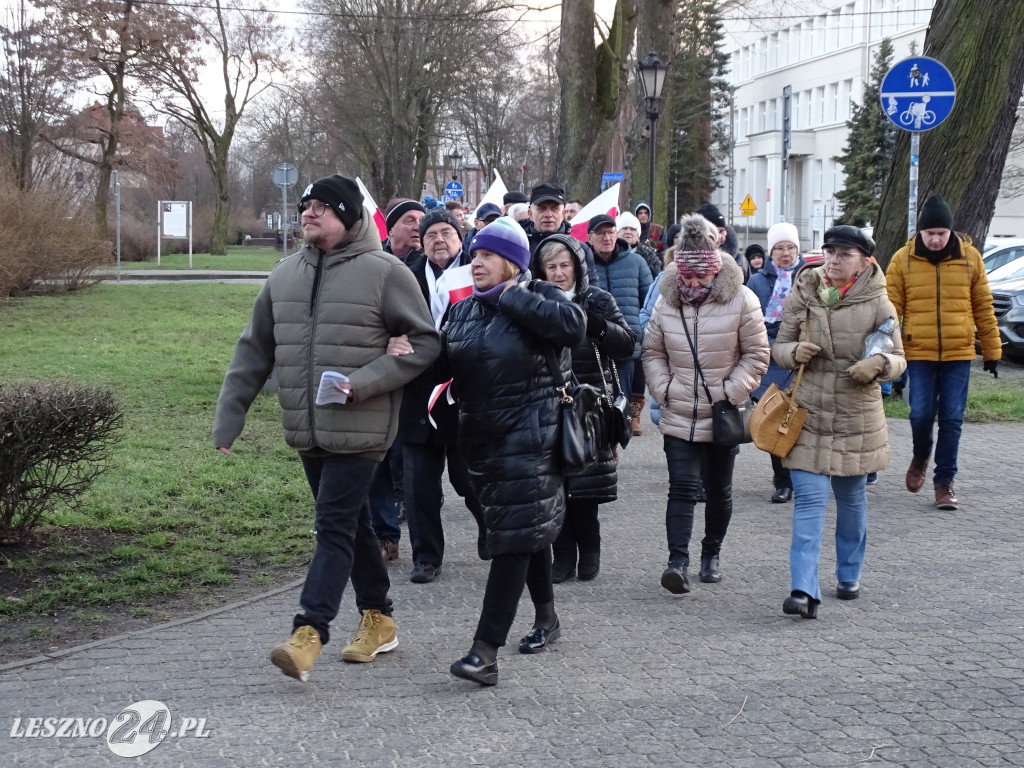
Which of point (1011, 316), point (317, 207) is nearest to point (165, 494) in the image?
point (317, 207)

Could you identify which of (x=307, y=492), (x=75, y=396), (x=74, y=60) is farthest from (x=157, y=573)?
(x=74, y=60)

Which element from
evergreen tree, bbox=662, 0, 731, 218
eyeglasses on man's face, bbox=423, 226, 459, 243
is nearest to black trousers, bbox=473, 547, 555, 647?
eyeglasses on man's face, bbox=423, 226, 459, 243

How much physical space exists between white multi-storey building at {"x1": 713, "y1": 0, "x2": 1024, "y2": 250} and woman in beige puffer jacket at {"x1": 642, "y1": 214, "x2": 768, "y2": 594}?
54.9m

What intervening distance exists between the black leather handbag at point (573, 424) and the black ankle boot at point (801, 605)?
54.1 inches

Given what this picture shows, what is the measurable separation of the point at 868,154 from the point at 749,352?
167 ft

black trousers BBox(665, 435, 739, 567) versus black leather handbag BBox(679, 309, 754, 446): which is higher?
black leather handbag BBox(679, 309, 754, 446)

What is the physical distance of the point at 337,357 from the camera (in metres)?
4.82

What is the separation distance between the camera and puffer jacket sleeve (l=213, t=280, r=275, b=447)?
16.4ft

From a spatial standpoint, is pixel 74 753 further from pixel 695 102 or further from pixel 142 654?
pixel 695 102

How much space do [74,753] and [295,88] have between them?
5059cm

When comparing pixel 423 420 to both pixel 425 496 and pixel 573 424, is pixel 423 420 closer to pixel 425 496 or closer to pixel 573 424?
pixel 425 496

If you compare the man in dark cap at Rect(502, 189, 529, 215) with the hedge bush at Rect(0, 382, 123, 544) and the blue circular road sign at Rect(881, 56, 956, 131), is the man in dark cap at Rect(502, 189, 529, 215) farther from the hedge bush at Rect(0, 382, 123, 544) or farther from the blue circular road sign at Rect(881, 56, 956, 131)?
the hedge bush at Rect(0, 382, 123, 544)

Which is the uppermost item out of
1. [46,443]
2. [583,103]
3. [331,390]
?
[583,103]

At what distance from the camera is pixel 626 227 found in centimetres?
1144
